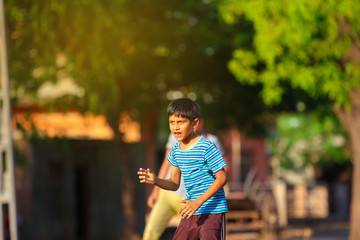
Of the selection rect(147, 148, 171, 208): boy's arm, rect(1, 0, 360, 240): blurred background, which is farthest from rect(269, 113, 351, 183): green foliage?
rect(147, 148, 171, 208): boy's arm

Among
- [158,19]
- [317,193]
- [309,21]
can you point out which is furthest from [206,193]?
[317,193]

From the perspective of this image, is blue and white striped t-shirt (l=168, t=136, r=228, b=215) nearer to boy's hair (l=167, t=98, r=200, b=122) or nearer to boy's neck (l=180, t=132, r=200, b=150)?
boy's neck (l=180, t=132, r=200, b=150)

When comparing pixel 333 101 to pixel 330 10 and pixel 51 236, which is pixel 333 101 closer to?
pixel 330 10

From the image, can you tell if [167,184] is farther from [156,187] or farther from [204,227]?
[156,187]

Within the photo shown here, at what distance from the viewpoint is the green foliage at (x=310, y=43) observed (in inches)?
498

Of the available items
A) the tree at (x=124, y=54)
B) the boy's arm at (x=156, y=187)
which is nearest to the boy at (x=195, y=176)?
the boy's arm at (x=156, y=187)

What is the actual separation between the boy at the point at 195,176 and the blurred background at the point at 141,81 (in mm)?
5121

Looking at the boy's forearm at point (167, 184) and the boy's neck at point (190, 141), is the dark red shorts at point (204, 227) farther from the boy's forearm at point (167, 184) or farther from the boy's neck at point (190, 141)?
the boy's neck at point (190, 141)

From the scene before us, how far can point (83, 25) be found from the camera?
569 inches

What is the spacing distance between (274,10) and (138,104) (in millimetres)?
5786

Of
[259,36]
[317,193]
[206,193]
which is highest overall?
[259,36]

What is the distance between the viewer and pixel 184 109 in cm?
532

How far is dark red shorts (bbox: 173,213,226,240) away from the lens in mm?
5473

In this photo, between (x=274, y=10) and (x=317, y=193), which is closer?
(x=274, y=10)
